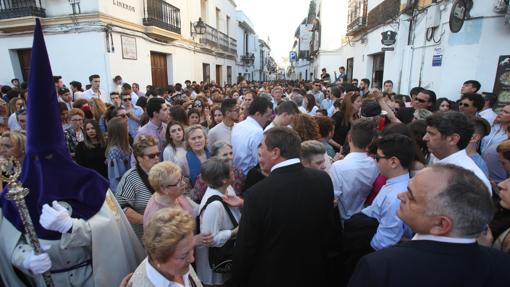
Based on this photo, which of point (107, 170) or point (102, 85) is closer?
point (107, 170)

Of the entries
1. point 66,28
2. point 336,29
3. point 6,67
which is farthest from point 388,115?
point 336,29

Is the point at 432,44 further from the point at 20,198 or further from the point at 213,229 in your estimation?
the point at 20,198

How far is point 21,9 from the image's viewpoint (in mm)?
8703

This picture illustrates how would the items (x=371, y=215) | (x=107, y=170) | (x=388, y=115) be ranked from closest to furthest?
(x=371, y=215) < (x=107, y=170) < (x=388, y=115)

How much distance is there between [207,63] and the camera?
64.3ft

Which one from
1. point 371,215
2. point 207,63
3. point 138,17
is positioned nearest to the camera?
point 371,215

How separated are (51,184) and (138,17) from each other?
34.7 feet

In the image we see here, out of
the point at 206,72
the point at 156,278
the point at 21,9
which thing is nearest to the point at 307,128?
the point at 156,278

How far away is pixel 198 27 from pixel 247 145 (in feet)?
44.9

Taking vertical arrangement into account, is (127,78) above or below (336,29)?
below

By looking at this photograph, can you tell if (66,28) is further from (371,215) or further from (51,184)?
(371,215)

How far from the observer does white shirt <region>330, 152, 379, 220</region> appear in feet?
8.65

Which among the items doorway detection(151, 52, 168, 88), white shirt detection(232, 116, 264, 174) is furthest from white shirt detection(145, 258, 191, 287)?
doorway detection(151, 52, 168, 88)

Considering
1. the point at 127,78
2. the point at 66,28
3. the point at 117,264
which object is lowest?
the point at 117,264
